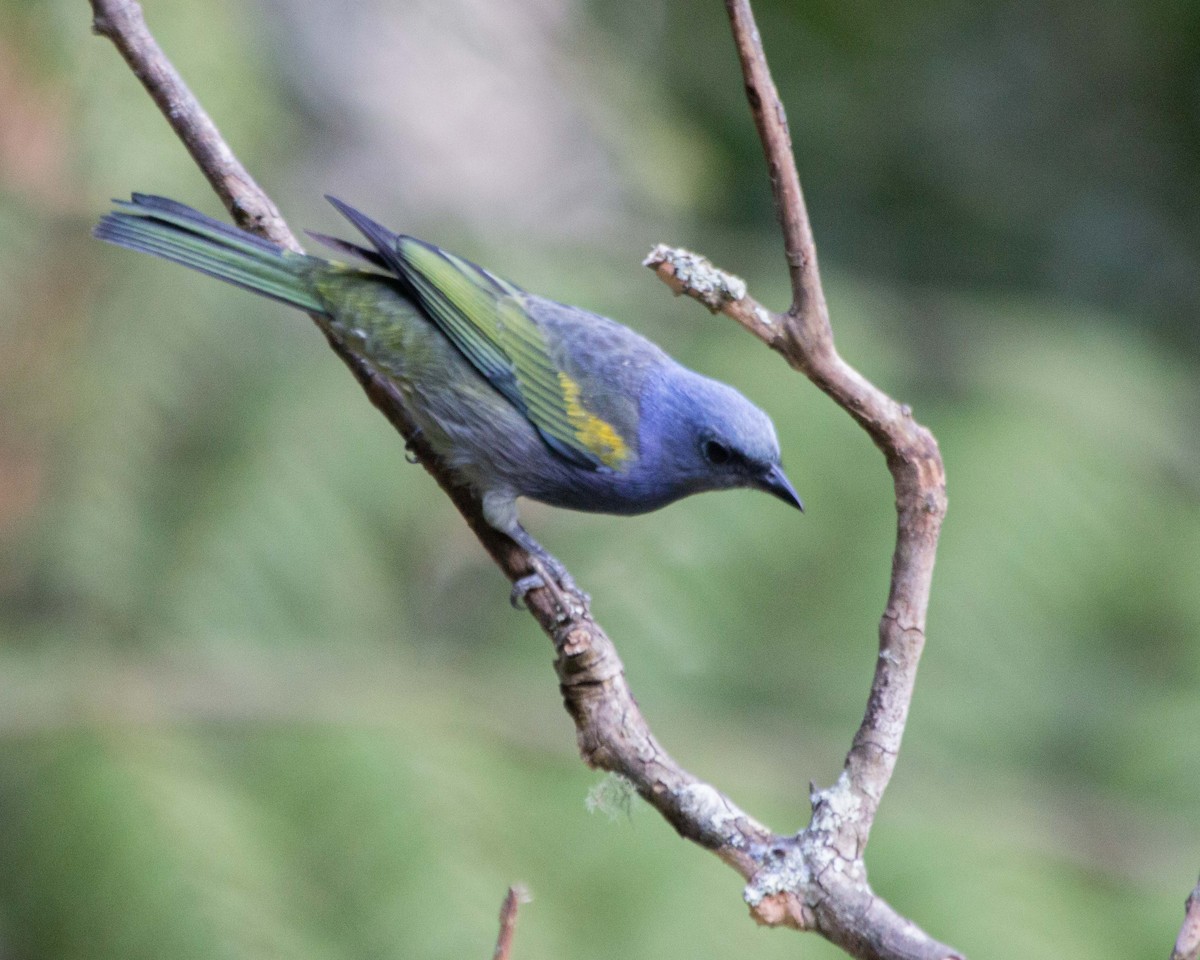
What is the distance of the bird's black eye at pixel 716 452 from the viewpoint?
3.21m

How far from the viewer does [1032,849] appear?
450 centimetres

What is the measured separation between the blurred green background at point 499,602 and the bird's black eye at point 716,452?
1552 mm

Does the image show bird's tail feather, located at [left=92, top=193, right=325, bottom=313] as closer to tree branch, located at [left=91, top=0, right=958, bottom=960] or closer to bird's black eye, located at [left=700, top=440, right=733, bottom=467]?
bird's black eye, located at [left=700, top=440, right=733, bottom=467]

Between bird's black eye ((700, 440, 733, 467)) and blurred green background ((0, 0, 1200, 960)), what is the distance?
1552 mm

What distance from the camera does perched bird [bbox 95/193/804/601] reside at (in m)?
3.16

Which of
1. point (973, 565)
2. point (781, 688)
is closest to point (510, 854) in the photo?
point (781, 688)

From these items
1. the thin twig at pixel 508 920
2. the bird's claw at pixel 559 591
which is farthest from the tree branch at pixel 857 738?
the thin twig at pixel 508 920

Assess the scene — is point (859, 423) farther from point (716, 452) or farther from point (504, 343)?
point (504, 343)

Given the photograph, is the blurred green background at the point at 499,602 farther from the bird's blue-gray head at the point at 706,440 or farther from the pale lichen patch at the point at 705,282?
the pale lichen patch at the point at 705,282

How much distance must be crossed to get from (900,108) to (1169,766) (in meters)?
3.96

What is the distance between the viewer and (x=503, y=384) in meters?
3.38

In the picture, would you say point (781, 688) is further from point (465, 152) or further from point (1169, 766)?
point (465, 152)

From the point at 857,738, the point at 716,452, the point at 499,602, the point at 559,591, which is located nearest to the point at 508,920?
the point at 857,738

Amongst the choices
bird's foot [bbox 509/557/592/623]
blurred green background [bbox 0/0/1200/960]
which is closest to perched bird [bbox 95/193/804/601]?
bird's foot [bbox 509/557/592/623]
